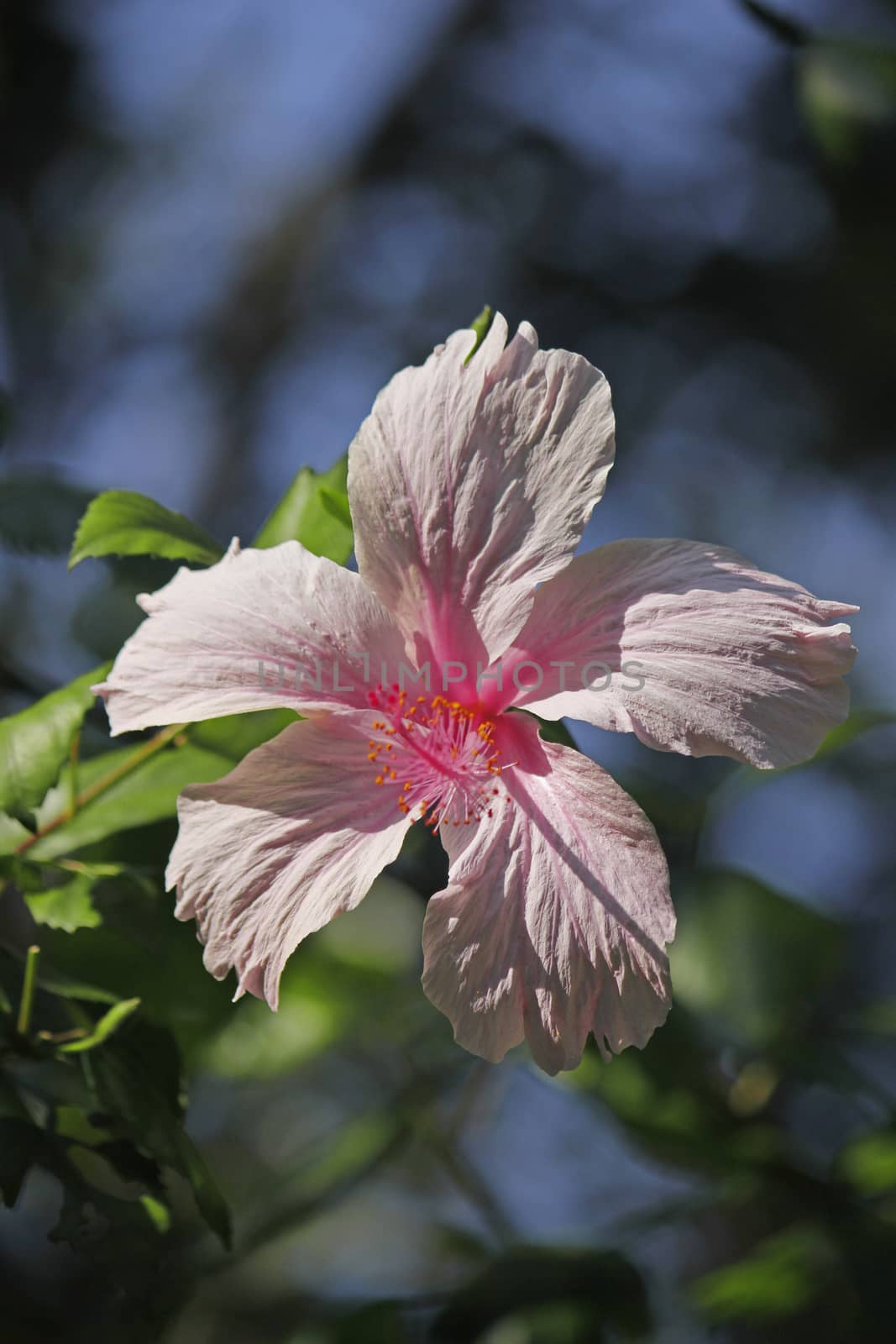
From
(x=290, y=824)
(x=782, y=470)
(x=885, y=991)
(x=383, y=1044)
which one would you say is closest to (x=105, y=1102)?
(x=290, y=824)

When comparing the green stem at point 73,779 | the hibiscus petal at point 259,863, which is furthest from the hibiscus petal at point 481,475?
the green stem at point 73,779

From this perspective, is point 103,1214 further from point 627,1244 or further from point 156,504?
point 627,1244

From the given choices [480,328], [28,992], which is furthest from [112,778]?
[480,328]

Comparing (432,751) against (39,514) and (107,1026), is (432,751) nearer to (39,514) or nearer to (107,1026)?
(107,1026)

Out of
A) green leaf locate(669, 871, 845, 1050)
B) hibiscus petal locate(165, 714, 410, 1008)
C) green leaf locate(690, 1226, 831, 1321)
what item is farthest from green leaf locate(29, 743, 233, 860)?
green leaf locate(690, 1226, 831, 1321)

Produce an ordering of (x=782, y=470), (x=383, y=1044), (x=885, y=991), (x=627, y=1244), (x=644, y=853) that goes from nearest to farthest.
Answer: (x=644, y=853) < (x=627, y=1244) < (x=383, y=1044) < (x=885, y=991) < (x=782, y=470)
